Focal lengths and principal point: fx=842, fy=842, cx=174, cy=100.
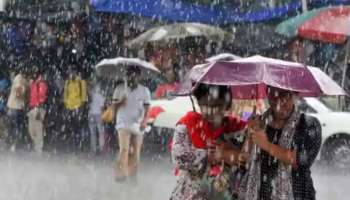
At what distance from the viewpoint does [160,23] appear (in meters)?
19.7

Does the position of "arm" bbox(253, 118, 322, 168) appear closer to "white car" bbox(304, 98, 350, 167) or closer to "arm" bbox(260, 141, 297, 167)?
"arm" bbox(260, 141, 297, 167)

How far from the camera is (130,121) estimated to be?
451 inches

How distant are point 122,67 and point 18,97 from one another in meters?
3.64

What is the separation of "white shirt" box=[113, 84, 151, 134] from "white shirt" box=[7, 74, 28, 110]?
210 inches

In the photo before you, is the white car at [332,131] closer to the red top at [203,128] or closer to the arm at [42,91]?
the arm at [42,91]

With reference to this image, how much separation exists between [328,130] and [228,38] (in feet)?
17.4

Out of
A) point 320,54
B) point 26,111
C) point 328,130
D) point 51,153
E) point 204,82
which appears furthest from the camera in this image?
point 320,54

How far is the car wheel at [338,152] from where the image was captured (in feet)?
46.0

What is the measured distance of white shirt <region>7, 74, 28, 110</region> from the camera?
653 inches

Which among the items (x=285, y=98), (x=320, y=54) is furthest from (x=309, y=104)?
(x=285, y=98)

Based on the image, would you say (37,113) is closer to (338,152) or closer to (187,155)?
(338,152)

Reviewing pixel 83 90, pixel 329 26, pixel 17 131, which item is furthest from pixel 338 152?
pixel 17 131

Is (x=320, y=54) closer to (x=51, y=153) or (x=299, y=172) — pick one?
(x=51, y=153)

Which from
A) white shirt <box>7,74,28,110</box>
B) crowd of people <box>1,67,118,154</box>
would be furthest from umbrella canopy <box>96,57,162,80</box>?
white shirt <box>7,74,28,110</box>
